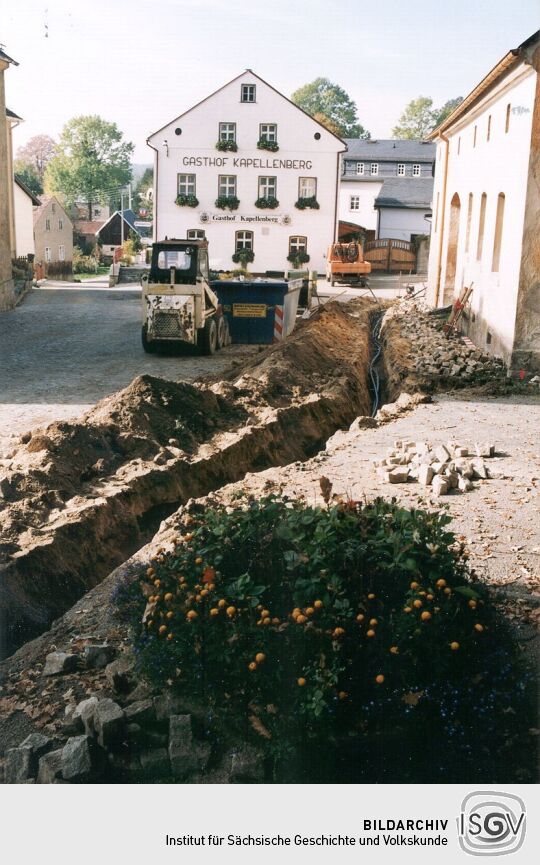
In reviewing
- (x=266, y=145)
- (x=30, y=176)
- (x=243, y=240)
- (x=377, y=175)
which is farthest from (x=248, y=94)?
(x=30, y=176)

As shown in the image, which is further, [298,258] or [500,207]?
[298,258]

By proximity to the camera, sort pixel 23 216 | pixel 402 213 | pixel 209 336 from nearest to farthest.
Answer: pixel 209 336 < pixel 23 216 < pixel 402 213

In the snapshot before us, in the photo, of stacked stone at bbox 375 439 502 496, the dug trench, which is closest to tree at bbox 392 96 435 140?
the dug trench

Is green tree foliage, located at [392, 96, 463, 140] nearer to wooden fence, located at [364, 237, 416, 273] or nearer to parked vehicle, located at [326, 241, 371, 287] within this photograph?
wooden fence, located at [364, 237, 416, 273]

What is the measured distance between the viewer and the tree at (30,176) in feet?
284

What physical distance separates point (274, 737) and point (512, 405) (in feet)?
34.2

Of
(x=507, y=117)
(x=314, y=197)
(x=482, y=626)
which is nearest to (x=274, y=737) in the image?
(x=482, y=626)

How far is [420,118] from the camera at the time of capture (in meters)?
61.1

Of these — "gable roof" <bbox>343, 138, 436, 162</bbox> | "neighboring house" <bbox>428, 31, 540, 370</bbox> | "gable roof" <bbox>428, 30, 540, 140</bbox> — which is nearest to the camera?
"gable roof" <bbox>428, 30, 540, 140</bbox>

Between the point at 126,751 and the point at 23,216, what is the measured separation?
45.5 metres

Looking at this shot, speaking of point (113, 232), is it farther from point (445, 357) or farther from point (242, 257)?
point (445, 357)

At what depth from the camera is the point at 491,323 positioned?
1823 cm

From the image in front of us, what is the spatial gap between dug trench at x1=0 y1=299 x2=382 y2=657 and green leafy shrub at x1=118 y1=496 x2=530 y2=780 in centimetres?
247

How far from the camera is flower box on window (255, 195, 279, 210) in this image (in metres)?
43.7
